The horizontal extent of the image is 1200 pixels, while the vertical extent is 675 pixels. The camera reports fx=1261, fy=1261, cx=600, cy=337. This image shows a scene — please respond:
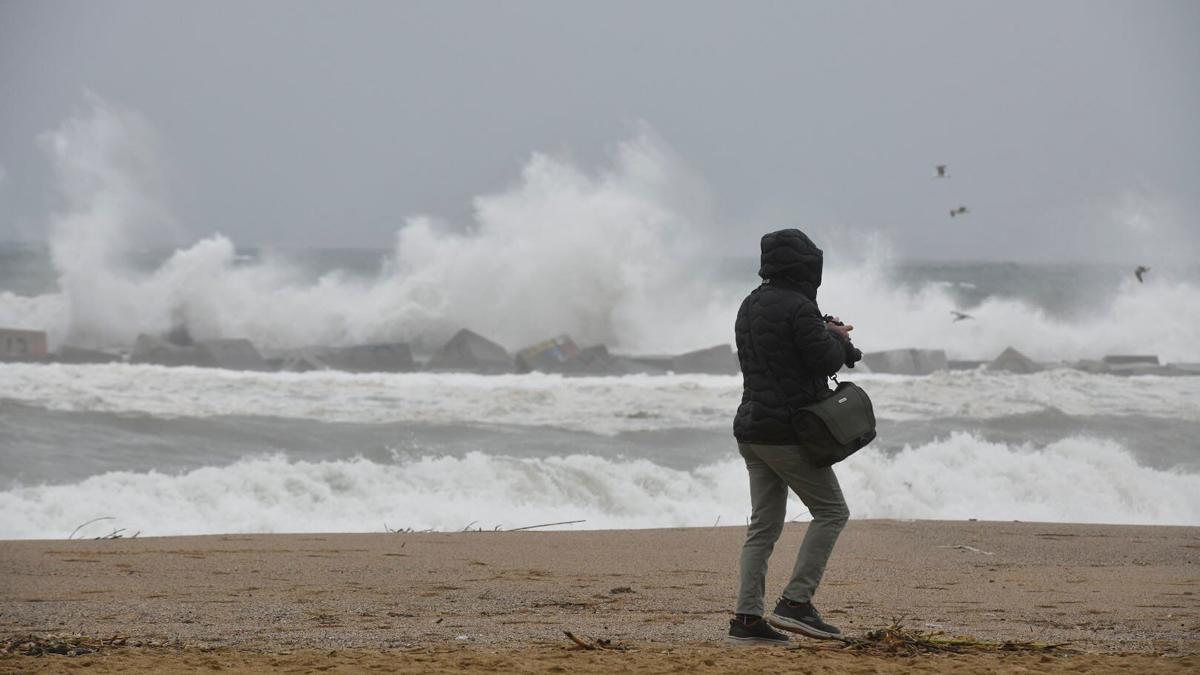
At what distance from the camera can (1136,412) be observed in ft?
60.2

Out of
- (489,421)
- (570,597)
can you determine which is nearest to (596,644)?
(570,597)

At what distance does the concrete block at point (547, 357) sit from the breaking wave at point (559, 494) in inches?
415

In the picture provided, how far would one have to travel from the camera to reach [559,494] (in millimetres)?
11617

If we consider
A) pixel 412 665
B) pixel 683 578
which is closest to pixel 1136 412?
pixel 683 578

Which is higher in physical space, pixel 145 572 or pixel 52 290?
pixel 52 290

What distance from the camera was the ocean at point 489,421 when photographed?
1130cm

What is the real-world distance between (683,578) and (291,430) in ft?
31.3

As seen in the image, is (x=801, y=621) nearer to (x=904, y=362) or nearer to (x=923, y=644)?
(x=923, y=644)

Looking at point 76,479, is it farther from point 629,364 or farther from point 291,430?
point 629,364

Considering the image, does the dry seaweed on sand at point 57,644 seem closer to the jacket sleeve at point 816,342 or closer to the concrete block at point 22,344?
the jacket sleeve at point 816,342

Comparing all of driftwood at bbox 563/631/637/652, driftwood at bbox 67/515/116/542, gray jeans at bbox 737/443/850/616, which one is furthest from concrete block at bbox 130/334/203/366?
gray jeans at bbox 737/443/850/616

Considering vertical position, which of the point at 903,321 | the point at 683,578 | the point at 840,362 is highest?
the point at 903,321

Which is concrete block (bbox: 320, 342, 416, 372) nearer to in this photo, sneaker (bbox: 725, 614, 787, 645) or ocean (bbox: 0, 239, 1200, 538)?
ocean (bbox: 0, 239, 1200, 538)

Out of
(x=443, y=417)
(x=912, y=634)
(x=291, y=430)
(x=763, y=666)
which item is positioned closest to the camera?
(x=763, y=666)
